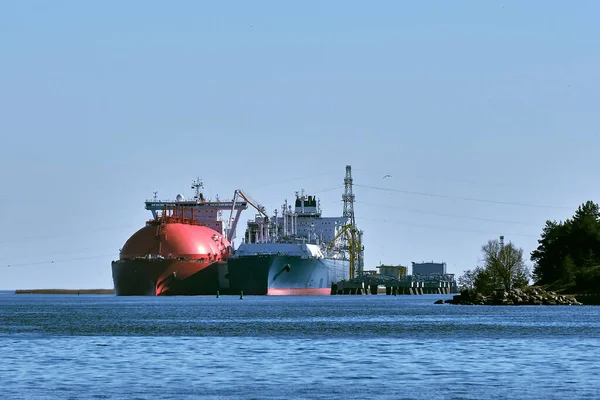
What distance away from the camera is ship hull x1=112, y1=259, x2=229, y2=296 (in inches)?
6388

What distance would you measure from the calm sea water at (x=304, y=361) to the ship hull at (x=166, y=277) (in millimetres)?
87493

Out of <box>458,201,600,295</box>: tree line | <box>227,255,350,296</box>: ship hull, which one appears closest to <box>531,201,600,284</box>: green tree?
<box>458,201,600,295</box>: tree line

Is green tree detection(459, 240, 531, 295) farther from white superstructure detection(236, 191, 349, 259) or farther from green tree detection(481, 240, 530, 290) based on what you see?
white superstructure detection(236, 191, 349, 259)

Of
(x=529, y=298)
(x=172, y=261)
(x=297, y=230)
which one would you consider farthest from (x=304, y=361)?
(x=297, y=230)

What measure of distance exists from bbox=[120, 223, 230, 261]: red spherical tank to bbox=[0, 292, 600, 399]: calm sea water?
88.0 metres

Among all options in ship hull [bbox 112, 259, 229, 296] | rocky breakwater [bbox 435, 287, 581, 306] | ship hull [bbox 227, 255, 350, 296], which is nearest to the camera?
rocky breakwater [bbox 435, 287, 581, 306]

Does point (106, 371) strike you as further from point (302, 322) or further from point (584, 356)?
point (302, 322)

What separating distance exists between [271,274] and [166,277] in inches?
537

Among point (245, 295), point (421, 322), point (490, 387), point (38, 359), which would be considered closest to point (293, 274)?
point (245, 295)

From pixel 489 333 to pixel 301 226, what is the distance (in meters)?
133

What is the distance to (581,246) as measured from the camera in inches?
4879

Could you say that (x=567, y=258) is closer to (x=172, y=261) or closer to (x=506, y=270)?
(x=506, y=270)

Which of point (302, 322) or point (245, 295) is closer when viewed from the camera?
point (302, 322)

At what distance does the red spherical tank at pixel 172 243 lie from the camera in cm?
16275
